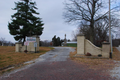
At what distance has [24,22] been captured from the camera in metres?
17.9

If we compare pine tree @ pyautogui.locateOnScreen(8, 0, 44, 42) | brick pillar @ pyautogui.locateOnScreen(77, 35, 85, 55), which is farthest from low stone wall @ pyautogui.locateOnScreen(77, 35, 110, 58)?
pine tree @ pyautogui.locateOnScreen(8, 0, 44, 42)

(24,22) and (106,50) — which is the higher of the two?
(24,22)

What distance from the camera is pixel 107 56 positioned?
11.2 m

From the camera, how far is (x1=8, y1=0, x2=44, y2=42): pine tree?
59.9 feet

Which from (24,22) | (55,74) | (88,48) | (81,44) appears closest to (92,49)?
(88,48)

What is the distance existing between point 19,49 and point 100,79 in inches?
573

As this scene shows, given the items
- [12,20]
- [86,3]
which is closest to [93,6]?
[86,3]

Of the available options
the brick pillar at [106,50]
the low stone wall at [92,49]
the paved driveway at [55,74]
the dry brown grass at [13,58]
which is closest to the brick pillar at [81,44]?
the low stone wall at [92,49]

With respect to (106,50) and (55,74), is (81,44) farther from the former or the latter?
(55,74)

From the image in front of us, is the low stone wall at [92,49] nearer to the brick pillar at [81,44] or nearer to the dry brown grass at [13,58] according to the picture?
the brick pillar at [81,44]

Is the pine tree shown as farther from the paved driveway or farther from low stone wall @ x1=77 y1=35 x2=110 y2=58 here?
the paved driveway

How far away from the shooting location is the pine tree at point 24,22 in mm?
18263

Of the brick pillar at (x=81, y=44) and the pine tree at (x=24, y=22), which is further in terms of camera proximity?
the pine tree at (x=24, y=22)

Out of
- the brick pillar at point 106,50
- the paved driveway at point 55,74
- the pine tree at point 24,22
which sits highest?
the pine tree at point 24,22
